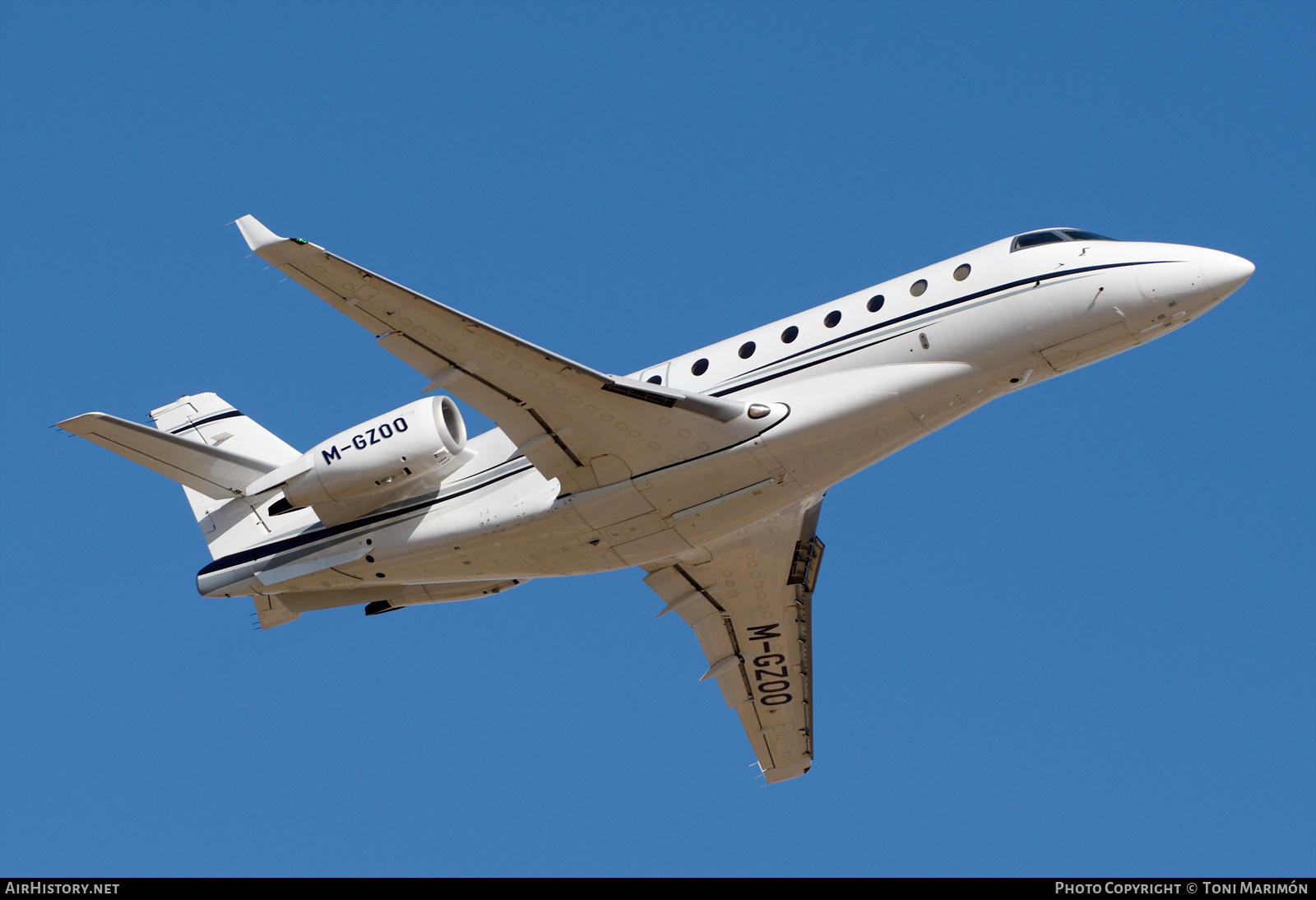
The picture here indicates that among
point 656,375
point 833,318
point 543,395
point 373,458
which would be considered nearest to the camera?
point 543,395

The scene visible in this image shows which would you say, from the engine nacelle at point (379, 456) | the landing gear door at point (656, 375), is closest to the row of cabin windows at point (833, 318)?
the landing gear door at point (656, 375)

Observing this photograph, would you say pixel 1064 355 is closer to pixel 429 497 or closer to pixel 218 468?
pixel 429 497

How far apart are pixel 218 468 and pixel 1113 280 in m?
14.5

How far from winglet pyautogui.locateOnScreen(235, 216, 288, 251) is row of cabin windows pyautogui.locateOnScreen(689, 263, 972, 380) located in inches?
256

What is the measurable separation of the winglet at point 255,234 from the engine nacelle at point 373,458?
4.74 metres

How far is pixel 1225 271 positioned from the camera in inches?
752

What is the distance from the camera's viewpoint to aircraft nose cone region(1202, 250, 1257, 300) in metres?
19.1

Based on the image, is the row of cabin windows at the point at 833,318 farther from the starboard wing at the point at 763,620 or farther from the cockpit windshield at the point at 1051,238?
the starboard wing at the point at 763,620

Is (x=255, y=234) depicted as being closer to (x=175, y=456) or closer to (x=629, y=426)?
(x=629, y=426)

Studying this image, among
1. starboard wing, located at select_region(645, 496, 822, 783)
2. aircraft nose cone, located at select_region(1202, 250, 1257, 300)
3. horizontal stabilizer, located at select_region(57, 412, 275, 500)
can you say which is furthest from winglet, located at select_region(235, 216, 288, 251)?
aircraft nose cone, located at select_region(1202, 250, 1257, 300)

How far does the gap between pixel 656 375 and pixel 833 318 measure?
2922mm

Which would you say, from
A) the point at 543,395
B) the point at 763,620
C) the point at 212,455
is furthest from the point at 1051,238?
the point at 212,455

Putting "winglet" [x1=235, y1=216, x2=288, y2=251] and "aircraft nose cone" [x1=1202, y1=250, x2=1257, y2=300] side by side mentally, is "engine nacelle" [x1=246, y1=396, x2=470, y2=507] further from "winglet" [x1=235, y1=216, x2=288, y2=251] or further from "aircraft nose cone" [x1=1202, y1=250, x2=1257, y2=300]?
"aircraft nose cone" [x1=1202, y1=250, x2=1257, y2=300]
